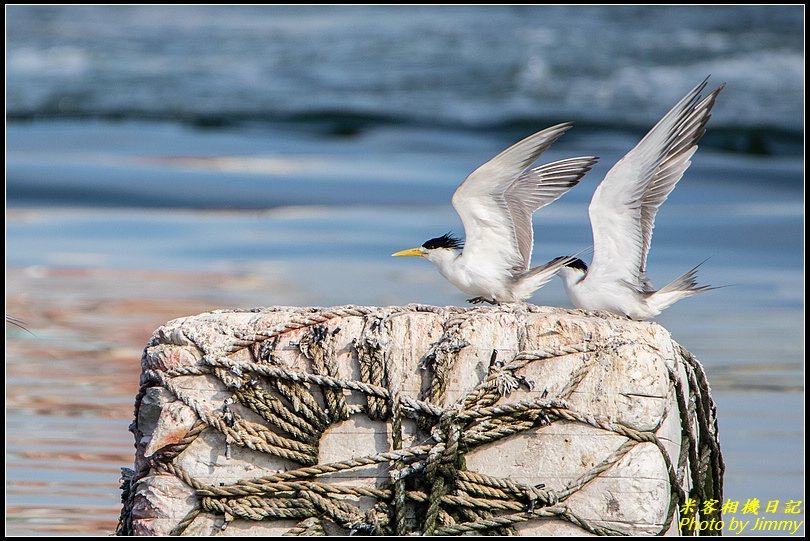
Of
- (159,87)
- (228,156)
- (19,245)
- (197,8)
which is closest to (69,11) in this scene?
(197,8)

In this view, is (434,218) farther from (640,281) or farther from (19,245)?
(640,281)

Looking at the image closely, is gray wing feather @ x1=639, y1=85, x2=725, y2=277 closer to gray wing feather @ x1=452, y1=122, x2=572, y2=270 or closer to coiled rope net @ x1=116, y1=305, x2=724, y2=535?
gray wing feather @ x1=452, y1=122, x2=572, y2=270

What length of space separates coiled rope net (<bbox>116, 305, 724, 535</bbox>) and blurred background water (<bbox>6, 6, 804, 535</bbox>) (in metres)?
1.58

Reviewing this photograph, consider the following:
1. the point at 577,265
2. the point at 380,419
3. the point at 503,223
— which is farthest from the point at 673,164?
the point at 380,419

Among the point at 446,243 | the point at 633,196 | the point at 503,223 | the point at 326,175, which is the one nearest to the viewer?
the point at 633,196

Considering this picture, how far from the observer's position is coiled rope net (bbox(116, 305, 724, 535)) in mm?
3650

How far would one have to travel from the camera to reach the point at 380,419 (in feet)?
12.2

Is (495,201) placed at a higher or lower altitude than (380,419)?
higher

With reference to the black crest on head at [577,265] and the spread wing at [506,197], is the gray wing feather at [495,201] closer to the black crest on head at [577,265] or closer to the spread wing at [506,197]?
the spread wing at [506,197]

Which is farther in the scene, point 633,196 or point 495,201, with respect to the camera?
point 495,201

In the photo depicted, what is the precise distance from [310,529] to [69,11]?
99.5 feet

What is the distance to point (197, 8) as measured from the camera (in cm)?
3150

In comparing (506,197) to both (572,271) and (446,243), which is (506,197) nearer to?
(446,243)

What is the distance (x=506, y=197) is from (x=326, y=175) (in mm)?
11528
